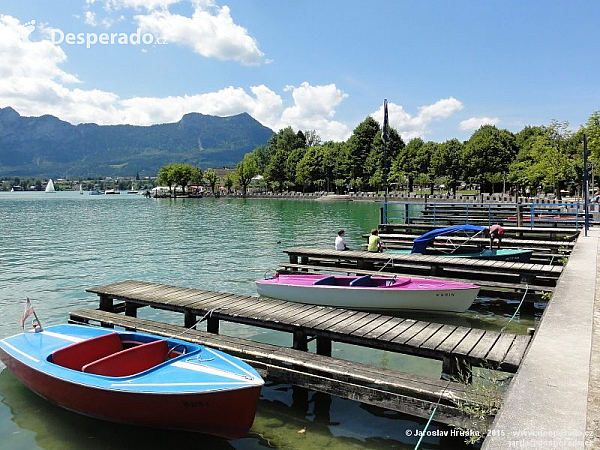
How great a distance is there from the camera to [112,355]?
26.1 ft

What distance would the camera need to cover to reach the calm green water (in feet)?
25.3

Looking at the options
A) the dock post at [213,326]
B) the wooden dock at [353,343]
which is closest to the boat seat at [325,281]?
the wooden dock at [353,343]

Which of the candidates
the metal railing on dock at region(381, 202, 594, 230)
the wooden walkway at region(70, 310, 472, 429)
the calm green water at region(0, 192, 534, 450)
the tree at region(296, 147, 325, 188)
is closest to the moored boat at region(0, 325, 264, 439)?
the calm green water at region(0, 192, 534, 450)

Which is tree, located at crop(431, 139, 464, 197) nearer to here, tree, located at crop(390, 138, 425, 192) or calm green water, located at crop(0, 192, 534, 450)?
tree, located at crop(390, 138, 425, 192)

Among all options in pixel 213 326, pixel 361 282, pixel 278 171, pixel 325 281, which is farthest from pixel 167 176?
pixel 213 326

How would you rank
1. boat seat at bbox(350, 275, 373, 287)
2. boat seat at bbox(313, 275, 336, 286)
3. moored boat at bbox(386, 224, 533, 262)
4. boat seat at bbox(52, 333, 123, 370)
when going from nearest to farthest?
boat seat at bbox(52, 333, 123, 370), boat seat at bbox(350, 275, 373, 287), boat seat at bbox(313, 275, 336, 286), moored boat at bbox(386, 224, 533, 262)

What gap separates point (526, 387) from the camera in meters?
5.68

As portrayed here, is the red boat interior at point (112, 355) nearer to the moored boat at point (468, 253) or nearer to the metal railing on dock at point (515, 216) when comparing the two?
the moored boat at point (468, 253)

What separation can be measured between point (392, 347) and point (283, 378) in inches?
76.5

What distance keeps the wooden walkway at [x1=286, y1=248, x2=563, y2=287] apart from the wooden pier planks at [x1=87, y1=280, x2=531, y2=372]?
715 centimetres

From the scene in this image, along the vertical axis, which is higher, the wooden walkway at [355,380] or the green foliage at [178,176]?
the green foliage at [178,176]

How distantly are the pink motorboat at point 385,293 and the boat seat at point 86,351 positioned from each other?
6.00m

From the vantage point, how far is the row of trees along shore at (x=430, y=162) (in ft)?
197

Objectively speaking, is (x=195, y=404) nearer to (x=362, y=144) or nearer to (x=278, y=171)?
(x=362, y=144)
